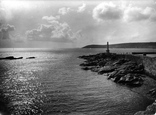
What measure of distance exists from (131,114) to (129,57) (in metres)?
31.3

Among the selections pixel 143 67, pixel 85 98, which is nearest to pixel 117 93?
pixel 85 98

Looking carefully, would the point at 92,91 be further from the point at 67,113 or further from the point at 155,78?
the point at 155,78

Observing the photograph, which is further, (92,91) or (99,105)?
(92,91)

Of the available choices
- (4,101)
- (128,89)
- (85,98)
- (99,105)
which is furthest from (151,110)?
(4,101)

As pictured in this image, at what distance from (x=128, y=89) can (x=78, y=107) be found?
1032 centimetres

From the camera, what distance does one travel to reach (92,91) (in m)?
21.3

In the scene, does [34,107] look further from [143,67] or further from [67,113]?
[143,67]

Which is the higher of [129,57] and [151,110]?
[129,57]

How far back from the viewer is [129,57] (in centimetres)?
4247

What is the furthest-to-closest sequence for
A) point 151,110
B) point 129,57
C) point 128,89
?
point 129,57
point 128,89
point 151,110

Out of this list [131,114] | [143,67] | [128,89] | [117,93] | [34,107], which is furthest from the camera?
[143,67]

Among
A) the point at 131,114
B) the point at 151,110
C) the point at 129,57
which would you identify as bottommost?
the point at 131,114

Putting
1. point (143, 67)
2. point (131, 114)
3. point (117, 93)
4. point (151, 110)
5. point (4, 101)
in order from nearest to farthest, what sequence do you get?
point (151, 110)
point (131, 114)
point (4, 101)
point (117, 93)
point (143, 67)

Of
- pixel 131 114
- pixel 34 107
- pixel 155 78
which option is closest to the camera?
pixel 131 114
